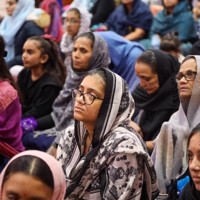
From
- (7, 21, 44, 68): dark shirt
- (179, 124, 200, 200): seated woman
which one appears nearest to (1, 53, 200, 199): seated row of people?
(179, 124, 200, 200): seated woman

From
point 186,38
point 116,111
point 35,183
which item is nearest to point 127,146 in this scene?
point 116,111

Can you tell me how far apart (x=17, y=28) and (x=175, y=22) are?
152 cm

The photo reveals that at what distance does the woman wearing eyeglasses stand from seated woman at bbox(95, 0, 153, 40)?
3.28 metres

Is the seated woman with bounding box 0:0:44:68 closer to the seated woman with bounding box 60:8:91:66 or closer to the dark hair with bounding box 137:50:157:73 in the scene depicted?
the seated woman with bounding box 60:8:91:66

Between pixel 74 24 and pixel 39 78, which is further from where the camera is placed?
pixel 74 24

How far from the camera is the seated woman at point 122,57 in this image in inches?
207

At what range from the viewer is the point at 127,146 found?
315 centimetres

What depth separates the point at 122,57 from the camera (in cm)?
535

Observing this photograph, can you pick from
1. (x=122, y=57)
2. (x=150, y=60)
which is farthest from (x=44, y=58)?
(x=150, y=60)

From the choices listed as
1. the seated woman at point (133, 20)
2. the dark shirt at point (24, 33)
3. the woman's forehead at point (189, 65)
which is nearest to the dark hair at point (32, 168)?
the woman's forehead at point (189, 65)

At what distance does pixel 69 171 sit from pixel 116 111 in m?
0.38

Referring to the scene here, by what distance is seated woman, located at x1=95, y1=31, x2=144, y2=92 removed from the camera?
5.27 meters

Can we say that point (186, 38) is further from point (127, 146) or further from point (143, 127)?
point (127, 146)

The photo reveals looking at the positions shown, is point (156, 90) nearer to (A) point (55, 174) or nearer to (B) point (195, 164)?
(B) point (195, 164)
